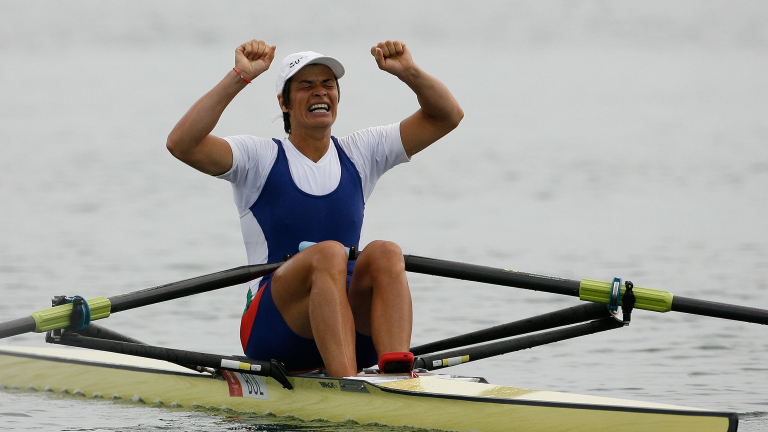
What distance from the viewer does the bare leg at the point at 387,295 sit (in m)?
4.50

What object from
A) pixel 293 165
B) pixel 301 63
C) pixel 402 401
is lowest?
pixel 402 401

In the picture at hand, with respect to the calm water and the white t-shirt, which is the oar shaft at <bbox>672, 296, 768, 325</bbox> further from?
the white t-shirt

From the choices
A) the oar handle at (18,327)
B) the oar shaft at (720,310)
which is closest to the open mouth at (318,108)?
the oar handle at (18,327)

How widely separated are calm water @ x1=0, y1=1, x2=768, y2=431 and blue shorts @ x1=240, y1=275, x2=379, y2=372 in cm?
30

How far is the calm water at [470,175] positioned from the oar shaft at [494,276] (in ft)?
2.92

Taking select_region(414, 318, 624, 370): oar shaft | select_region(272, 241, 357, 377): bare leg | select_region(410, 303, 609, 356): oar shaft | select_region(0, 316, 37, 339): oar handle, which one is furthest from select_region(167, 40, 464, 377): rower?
select_region(0, 316, 37, 339): oar handle

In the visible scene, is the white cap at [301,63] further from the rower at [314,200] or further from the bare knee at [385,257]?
the bare knee at [385,257]

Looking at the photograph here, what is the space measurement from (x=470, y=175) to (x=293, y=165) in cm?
1178

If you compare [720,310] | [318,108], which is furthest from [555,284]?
[318,108]

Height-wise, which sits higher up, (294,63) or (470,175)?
(470,175)

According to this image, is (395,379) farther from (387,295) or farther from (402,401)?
(387,295)

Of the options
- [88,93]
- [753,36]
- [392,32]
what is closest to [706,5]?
[753,36]

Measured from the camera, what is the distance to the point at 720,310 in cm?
480

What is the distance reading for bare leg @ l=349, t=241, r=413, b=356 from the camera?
4496mm
